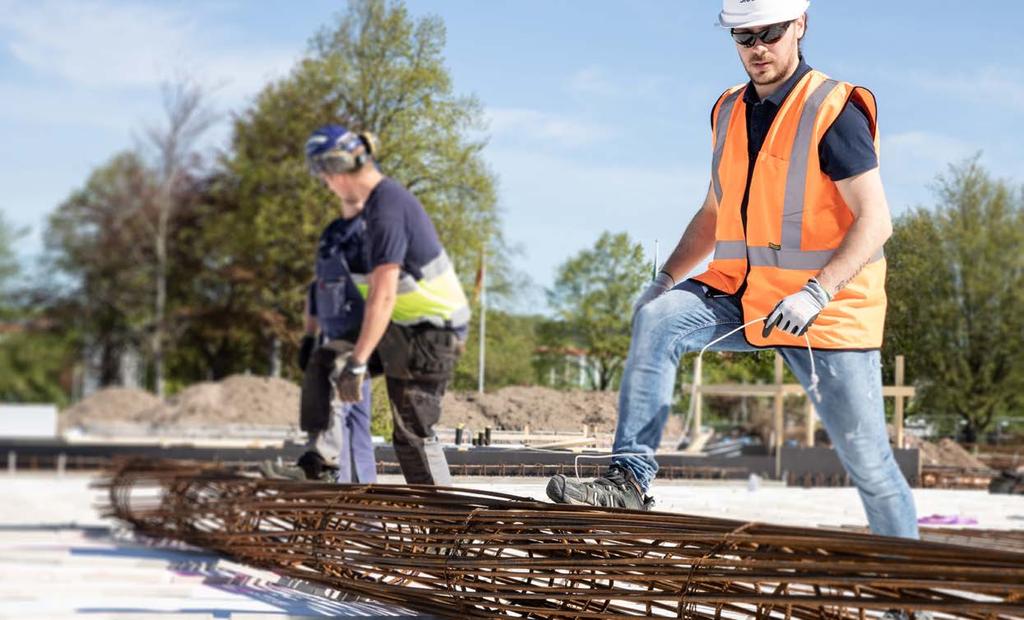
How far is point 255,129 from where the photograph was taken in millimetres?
22703

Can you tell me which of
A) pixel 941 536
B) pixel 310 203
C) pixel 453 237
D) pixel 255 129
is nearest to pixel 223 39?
pixel 255 129

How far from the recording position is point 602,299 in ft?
10.2

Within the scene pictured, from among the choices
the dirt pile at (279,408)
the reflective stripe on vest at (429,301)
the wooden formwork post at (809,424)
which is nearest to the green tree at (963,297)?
the dirt pile at (279,408)

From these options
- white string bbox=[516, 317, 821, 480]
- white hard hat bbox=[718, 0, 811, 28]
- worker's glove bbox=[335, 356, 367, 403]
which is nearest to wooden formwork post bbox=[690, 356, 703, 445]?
white string bbox=[516, 317, 821, 480]

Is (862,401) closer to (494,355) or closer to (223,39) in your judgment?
(494,355)

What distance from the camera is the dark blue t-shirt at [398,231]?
390 cm

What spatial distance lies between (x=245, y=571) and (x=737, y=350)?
2483 millimetres

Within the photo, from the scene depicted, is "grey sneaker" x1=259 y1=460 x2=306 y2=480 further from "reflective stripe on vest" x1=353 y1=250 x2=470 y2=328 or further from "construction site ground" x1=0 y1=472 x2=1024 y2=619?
"reflective stripe on vest" x1=353 y1=250 x2=470 y2=328

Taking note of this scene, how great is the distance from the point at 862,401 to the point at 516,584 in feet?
2.83

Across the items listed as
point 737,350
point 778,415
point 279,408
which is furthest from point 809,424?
point 279,408

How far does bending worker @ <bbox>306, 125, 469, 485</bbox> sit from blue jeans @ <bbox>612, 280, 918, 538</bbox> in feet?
4.13

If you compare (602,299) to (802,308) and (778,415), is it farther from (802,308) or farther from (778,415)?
(802,308)

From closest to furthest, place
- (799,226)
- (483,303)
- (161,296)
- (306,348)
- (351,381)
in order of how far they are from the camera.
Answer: (799,226) → (351,381) → (306,348) → (483,303) → (161,296)

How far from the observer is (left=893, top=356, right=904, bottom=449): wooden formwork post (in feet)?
7.32
